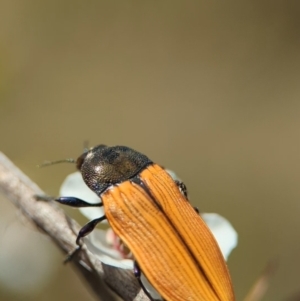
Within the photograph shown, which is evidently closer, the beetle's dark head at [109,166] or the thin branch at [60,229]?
the thin branch at [60,229]

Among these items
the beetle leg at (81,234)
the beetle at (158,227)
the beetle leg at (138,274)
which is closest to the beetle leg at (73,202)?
the beetle at (158,227)

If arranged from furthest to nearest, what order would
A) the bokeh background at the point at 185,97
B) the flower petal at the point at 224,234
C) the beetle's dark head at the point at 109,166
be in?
the bokeh background at the point at 185,97 < the beetle's dark head at the point at 109,166 < the flower petal at the point at 224,234

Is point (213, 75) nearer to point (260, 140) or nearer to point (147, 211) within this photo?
point (260, 140)

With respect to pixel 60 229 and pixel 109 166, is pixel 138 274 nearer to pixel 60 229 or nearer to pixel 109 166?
pixel 60 229

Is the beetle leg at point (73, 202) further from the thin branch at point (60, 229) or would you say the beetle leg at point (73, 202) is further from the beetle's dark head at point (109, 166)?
the thin branch at point (60, 229)

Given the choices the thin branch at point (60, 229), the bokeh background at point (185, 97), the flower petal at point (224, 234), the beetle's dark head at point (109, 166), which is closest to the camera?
the thin branch at point (60, 229)

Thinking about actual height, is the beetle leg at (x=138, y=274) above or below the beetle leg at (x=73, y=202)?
below
